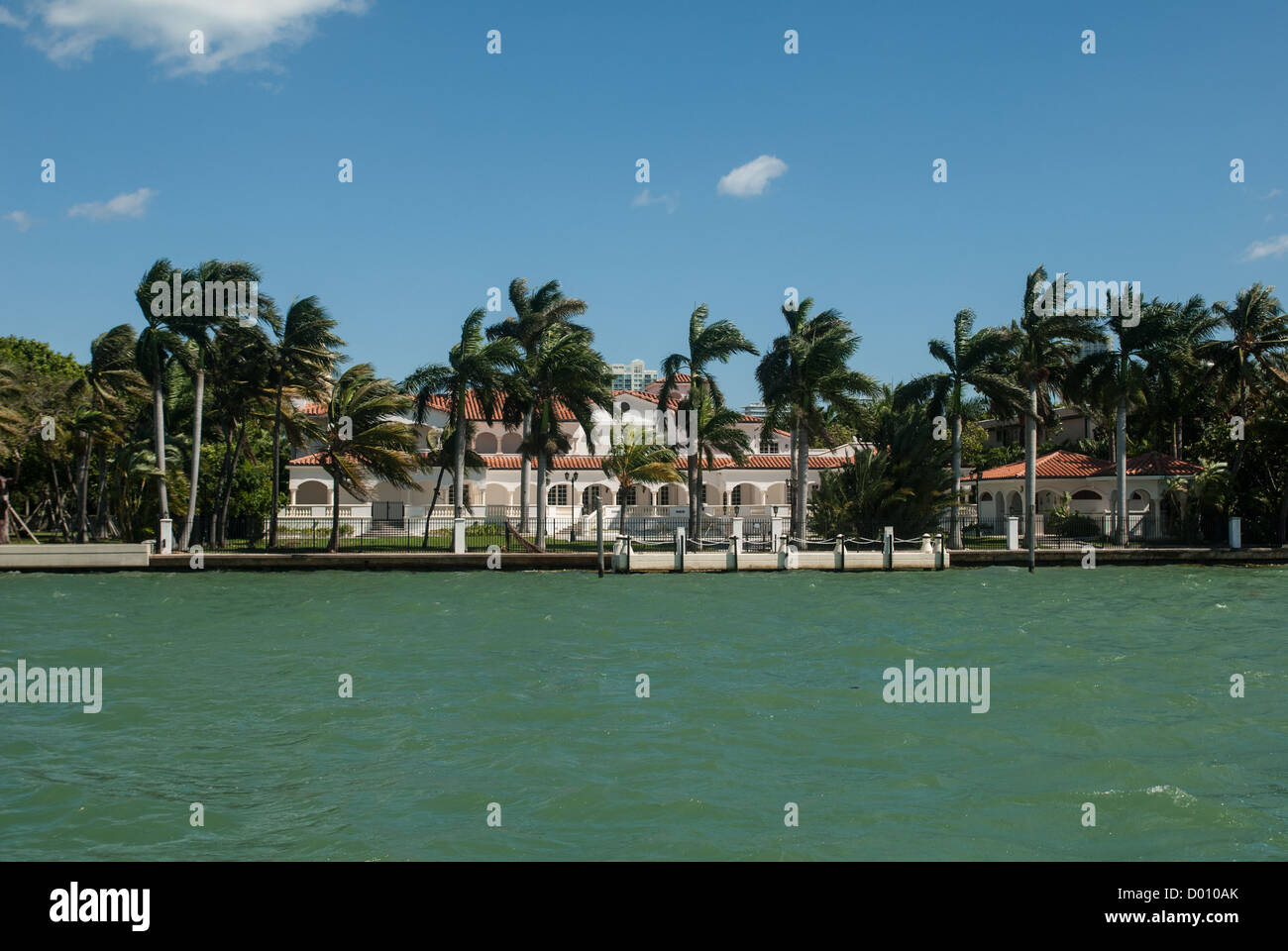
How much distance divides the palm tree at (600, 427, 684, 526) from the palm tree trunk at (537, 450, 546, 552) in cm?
474

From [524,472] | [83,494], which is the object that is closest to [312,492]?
[83,494]

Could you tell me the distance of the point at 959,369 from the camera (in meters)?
41.8

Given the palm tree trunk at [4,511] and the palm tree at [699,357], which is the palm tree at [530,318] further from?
the palm tree trunk at [4,511]

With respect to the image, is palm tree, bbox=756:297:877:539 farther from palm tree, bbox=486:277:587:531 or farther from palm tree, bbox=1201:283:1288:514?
palm tree, bbox=1201:283:1288:514

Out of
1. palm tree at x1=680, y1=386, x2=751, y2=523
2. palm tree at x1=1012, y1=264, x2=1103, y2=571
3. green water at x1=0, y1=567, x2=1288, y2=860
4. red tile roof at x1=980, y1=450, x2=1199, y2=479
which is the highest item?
palm tree at x1=1012, y1=264, x2=1103, y2=571

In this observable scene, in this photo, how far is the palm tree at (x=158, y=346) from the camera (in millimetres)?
37562

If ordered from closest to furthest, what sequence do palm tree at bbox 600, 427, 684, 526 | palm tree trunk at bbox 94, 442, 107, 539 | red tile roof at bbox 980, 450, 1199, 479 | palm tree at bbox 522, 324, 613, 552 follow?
palm tree at bbox 522, 324, 613, 552 < palm tree trunk at bbox 94, 442, 107, 539 < palm tree at bbox 600, 427, 684, 526 < red tile roof at bbox 980, 450, 1199, 479

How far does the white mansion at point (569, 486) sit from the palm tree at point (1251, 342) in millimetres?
17995

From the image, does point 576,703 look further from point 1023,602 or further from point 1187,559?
point 1187,559

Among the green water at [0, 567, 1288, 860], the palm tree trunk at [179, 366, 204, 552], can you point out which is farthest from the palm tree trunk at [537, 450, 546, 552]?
the green water at [0, 567, 1288, 860]

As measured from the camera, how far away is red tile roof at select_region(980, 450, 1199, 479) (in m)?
47.3

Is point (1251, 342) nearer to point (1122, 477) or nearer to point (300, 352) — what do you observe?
point (1122, 477)

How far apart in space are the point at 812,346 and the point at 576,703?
28.4m
